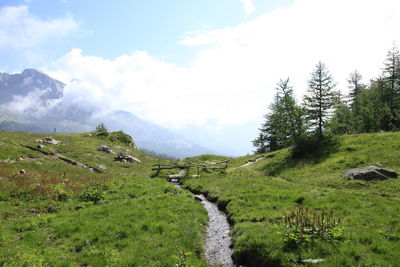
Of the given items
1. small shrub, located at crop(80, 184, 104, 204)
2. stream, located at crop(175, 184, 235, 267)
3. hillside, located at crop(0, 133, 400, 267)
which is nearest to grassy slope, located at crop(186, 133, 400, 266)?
hillside, located at crop(0, 133, 400, 267)

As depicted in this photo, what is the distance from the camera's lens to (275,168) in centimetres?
3616

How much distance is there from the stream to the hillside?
1.66ft

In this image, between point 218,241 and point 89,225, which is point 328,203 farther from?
point 89,225

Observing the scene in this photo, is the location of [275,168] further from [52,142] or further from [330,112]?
[52,142]

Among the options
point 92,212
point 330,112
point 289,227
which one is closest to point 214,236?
point 289,227

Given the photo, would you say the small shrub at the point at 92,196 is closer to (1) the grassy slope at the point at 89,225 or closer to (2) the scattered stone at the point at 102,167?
(1) the grassy slope at the point at 89,225

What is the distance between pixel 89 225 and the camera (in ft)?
49.1

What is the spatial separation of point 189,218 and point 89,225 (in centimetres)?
677

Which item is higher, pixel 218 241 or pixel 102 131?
pixel 102 131

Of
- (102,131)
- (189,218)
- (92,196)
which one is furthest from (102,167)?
(102,131)

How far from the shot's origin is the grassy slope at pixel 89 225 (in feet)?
37.8

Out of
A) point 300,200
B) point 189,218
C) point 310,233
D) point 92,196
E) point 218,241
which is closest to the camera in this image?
point 310,233

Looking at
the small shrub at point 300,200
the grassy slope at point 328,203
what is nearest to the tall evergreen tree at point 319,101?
the grassy slope at point 328,203

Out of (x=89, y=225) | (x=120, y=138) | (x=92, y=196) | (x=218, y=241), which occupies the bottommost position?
(x=218, y=241)
